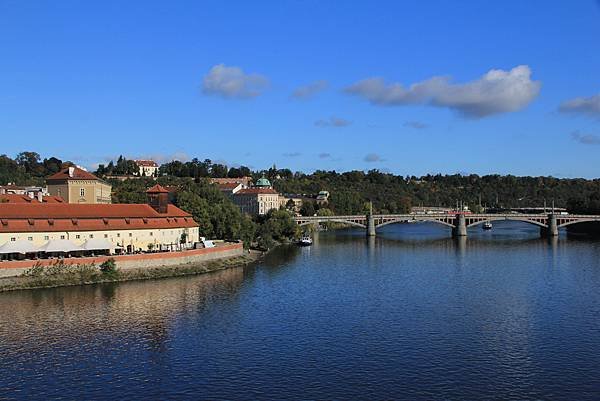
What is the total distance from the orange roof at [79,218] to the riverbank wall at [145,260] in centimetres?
362

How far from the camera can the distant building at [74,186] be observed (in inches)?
2566

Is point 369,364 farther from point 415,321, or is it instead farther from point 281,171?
point 281,171

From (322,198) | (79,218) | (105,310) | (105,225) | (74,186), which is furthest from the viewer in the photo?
(322,198)

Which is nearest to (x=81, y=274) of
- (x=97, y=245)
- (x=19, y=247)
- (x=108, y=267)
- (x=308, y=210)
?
(x=108, y=267)

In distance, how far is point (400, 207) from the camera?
144000 millimetres

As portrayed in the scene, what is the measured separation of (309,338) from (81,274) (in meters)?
20.1

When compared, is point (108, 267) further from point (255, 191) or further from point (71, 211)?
point (255, 191)

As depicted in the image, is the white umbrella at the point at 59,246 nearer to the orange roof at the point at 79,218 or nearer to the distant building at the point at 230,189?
the orange roof at the point at 79,218

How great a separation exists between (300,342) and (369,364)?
4.07 meters

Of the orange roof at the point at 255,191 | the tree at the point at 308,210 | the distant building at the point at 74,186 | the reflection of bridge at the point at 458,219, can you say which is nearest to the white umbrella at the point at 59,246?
the distant building at the point at 74,186

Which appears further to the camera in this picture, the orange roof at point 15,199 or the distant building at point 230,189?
the distant building at point 230,189

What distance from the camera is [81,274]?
1681 inches

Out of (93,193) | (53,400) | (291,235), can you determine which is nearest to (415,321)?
(53,400)

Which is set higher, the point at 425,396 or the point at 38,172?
the point at 38,172
